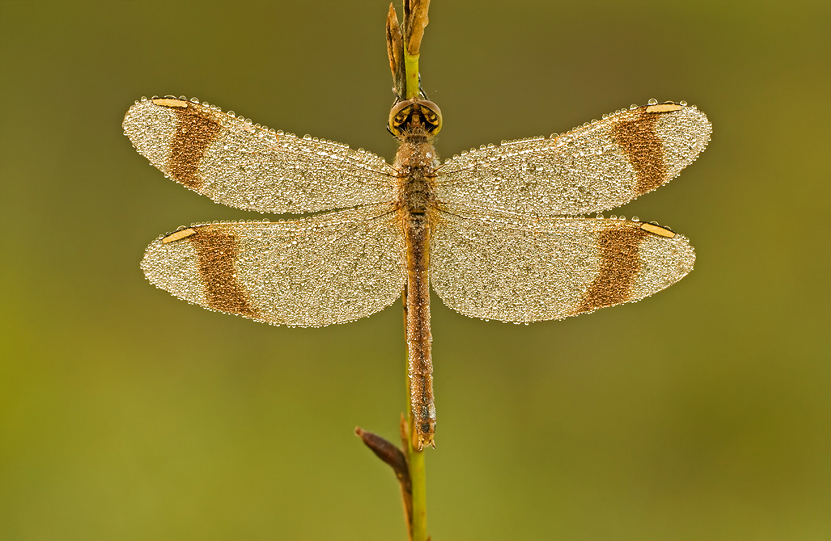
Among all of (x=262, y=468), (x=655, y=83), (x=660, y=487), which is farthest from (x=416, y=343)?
(x=655, y=83)

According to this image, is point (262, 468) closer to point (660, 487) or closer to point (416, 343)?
point (416, 343)

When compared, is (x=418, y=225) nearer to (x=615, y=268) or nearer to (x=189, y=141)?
(x=615, y=268)

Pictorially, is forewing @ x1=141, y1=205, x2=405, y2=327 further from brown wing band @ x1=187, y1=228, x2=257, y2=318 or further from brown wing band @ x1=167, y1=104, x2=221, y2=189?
brown wing band @ x1=167, y1=104, x2=221, y2=189

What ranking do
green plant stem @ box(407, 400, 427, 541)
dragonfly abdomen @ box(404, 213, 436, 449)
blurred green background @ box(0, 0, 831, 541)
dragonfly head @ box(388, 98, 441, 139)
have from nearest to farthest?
green plant stem @ box(407, 400, 427, 541) → dragonfly head @ box(388, 98, 441, 139) → dragonfly abdomen @ box(404, 213, 436, 449) → blurred green background @ box(0, 0, 831, 541)

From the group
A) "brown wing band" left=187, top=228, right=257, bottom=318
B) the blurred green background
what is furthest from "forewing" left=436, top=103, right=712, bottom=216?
the blurred green background

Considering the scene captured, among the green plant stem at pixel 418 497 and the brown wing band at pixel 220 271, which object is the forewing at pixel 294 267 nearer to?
the brown wing band at pixel 220 271

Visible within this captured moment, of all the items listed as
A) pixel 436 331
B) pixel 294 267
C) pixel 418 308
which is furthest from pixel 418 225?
pixel 436 331

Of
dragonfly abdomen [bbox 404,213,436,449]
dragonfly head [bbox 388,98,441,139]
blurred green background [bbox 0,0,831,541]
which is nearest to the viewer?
dragonfly head [bbox 388,98,441,139]
